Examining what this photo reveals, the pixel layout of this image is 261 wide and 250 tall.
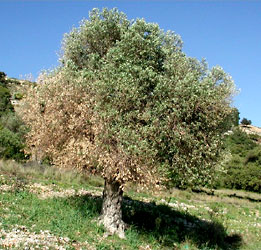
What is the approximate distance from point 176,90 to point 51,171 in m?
17.5

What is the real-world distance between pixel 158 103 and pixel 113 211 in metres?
5.11

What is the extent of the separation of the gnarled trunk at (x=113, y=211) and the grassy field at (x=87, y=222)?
418mm

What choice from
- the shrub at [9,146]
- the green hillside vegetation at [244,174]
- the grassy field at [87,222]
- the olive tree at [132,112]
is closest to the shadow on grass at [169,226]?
the grassy field at [87,222]

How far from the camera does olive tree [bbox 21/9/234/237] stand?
11867 millimetres

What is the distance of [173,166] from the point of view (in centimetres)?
1264

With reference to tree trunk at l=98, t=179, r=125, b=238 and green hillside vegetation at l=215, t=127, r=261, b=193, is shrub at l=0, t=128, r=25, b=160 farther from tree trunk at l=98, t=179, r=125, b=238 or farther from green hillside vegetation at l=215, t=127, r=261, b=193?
green hillside vegetation at l=215, t=127, r=261, b=193

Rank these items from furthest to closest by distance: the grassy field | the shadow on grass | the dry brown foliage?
the shadow on grass → the dry brown foliage → the grassy field

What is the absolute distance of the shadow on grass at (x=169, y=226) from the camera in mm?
15023

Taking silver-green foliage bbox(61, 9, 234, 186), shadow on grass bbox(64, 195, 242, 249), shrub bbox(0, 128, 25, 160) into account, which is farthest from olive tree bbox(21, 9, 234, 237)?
shrub bbox(0, 128, 25, 160)

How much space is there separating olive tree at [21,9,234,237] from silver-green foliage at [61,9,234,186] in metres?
0.04

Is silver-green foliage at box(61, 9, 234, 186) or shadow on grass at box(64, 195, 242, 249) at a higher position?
silver-green foliage at box(61, 9, 234, 186)

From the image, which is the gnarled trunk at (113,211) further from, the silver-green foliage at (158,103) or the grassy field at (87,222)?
the silver-green foliage at (158,103)

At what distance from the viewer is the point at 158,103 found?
1220 cm

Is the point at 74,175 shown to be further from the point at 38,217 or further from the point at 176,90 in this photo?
the point at 176,90
